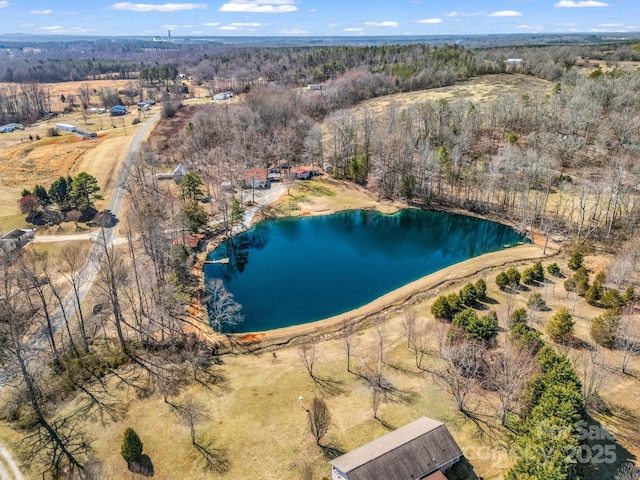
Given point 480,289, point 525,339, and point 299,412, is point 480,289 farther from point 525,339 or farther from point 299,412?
point 299,412

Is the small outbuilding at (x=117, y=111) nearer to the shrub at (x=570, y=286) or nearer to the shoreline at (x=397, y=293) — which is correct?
the shoreline at (x=397, y=293)

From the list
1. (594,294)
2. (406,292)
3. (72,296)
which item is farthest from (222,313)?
(594,294)

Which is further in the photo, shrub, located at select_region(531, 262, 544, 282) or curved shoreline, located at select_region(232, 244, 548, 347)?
shrub, located at select_region(531, 262, 544, 282)

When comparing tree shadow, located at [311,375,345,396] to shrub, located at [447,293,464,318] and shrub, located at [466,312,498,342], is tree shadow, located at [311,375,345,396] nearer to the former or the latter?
shrub, located at [466,312,498,342]

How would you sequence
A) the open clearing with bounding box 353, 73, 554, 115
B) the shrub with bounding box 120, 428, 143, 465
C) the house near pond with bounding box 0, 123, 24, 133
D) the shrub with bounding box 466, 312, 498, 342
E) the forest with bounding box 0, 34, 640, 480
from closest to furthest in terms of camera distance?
1. the shrub with bounding box 120, 428, 143, 465
2. the forest with bounding box 0, 34, 640, 480
3. the shrub with bounding box 466, 312, 498, 342
4. the house near pond with bounding box 0, 123, 24, 133
5. the open clearing with bounding box 353, 73, 554, 115

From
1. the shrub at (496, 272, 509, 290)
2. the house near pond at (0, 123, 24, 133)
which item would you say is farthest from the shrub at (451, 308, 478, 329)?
the house near pond at (0, 123, 24, 133)

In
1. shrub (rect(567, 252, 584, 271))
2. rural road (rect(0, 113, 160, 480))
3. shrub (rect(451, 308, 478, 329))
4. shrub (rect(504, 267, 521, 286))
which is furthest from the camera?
shrub (rect(567, 252, 584, 271))

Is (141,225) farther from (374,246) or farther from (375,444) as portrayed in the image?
(375,444)
